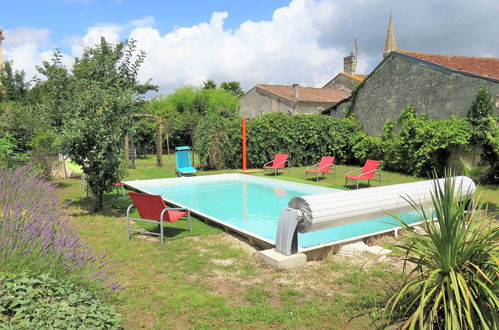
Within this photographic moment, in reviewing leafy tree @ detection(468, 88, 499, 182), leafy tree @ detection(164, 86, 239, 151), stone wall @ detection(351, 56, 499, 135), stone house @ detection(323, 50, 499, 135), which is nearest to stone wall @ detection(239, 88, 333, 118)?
leafy tree @ detection(164, 86, 239, 151)

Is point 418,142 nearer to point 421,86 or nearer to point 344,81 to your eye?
point 421,86

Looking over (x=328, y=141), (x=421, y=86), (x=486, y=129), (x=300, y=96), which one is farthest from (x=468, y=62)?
(x=300, y=96)

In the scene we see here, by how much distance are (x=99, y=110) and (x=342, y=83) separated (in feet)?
105

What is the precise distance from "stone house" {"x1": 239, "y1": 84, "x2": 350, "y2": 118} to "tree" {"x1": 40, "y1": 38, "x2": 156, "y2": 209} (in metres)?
24.1

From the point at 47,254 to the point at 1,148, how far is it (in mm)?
7011

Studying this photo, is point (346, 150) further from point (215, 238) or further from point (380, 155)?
point (215, 238)

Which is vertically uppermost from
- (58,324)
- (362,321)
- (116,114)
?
(116,114)

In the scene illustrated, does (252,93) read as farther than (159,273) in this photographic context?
Yes

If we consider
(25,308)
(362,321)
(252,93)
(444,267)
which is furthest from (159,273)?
(252,93)

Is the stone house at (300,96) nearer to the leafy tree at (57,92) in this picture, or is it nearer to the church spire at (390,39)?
the church spire at (390,39)

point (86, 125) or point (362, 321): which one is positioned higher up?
point (86, 125)

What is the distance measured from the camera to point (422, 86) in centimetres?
1423

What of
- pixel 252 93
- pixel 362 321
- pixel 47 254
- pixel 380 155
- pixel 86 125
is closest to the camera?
pixel 47 254

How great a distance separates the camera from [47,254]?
9.19ft
